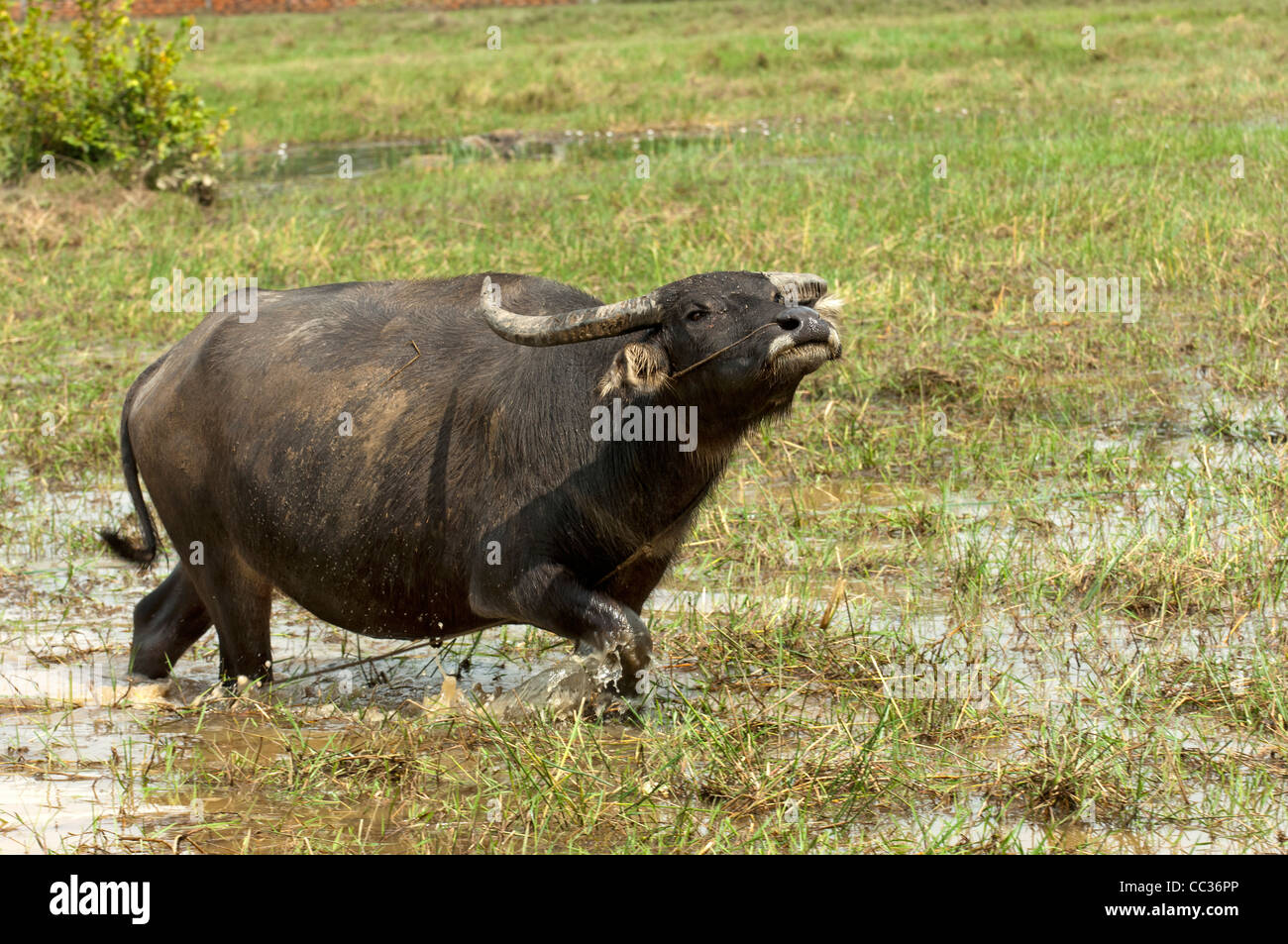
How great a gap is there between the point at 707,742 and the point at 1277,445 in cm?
303

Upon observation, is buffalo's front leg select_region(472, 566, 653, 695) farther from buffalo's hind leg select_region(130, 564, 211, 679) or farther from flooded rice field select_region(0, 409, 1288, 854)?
buffalo's hind leg select_region(130, 564, 211, 679)

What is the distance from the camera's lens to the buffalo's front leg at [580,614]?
3.46 m

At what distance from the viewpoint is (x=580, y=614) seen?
3.51 meters

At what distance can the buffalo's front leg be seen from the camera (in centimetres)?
346

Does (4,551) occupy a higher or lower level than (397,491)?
lower

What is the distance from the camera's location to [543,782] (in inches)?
126

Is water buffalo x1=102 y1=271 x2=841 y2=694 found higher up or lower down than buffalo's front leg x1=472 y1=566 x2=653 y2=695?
higher up

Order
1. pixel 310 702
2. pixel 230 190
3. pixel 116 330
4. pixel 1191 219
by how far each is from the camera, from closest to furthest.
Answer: pixel 310 702 → pixel 116 330 → pixel 1191 219 → pixel 230 190

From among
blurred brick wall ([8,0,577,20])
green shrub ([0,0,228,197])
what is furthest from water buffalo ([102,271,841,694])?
blurred brick wall ([8,0,577,20])

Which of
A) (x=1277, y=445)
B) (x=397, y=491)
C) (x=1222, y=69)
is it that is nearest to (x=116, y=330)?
(x=397, y=491)

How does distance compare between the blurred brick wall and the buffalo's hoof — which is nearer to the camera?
the buffalo's hoof

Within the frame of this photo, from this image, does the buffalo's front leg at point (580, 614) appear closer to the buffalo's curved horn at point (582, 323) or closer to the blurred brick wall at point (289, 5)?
the buffalo's curved horn at point (582, 323)

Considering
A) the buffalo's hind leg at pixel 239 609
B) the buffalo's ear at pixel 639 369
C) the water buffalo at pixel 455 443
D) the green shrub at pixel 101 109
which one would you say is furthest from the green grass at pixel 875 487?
the buffalo's ear at pixel 639 369
